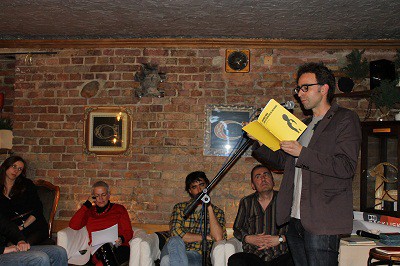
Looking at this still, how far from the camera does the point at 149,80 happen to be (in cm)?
509

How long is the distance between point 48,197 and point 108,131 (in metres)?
0.93

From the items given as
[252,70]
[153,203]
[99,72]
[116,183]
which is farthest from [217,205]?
[99,72]

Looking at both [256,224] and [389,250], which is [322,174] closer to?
[389,250]

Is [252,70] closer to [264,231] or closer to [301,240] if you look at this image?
[264,231]

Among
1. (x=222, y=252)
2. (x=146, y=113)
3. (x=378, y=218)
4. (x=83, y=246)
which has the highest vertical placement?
(x=146, y=113)

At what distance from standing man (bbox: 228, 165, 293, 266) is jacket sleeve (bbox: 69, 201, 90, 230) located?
1483mm

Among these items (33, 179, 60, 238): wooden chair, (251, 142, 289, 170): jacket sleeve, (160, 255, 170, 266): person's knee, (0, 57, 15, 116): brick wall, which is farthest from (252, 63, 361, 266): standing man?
(0, 57, 15, 116): brick wall

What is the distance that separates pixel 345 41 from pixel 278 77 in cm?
77

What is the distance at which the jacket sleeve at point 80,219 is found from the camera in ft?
15.0

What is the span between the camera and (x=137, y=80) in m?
5.13

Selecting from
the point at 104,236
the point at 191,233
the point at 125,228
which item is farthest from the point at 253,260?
the point at 104,236

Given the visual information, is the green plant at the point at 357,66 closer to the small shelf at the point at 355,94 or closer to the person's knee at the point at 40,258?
the small shelf at the point at 355,94

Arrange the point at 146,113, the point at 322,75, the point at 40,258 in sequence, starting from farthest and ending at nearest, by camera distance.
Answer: the point at 146,113 → the point at 40,258 → the point at 322,75

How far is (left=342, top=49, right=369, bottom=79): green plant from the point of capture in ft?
15.5
